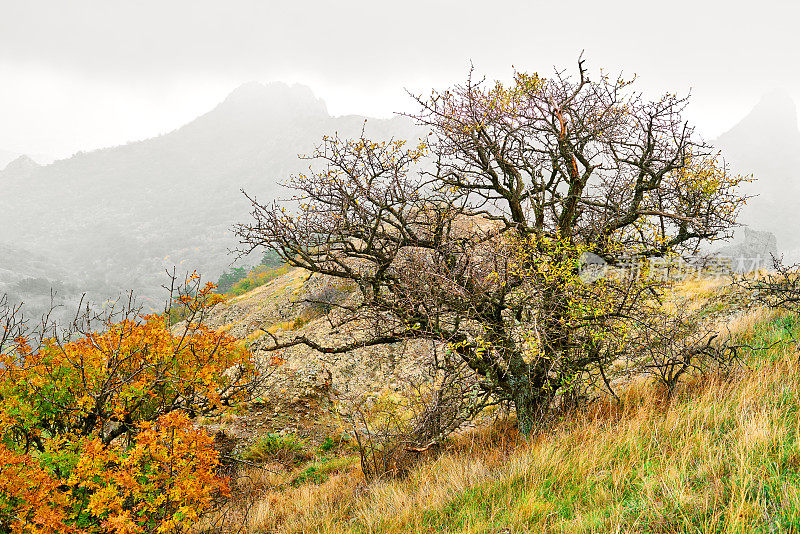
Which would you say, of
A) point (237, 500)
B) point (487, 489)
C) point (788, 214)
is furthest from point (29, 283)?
point (788, 214)

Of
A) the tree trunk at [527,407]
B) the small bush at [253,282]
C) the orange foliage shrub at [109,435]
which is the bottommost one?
the tree trunk at [527,407]

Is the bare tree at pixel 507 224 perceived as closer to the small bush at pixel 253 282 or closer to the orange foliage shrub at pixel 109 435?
the orange foliage shrub at pixel 109 435

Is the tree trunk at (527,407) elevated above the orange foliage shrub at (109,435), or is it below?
below

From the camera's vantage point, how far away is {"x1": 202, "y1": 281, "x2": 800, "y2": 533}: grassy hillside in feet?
9.37

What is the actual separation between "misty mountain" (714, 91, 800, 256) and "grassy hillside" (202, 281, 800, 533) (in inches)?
5811

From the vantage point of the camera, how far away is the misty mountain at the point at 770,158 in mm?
122056

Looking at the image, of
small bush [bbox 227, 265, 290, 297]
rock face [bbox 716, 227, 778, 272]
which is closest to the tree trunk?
rock face [bbox 716, 227, 778, 272]

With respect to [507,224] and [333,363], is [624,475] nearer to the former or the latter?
[507,224]

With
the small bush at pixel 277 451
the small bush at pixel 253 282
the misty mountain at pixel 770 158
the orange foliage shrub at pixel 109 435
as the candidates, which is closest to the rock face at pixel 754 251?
the small bush at pixel 277 451

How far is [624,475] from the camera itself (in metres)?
3.67

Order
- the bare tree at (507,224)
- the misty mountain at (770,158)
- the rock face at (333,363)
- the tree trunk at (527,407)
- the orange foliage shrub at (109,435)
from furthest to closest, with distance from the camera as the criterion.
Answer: the misty mountain at (770,158) < the rock face at (333,363) < the tree trunk at (527,407) < the bare tree at (507,224) < the orange foliage shrub at (109,435)

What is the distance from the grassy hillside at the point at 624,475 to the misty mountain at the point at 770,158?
148 m

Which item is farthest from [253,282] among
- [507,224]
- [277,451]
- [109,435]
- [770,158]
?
[770,158]

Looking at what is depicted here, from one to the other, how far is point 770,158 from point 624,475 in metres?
221
